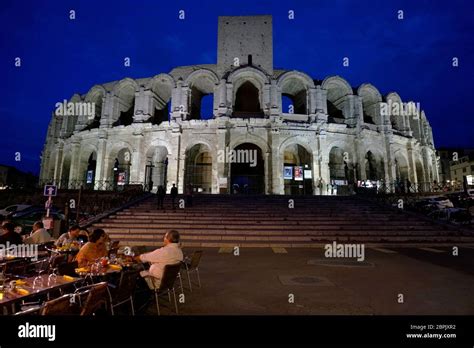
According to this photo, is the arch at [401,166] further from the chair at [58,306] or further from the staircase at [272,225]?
the chair at [58,306]

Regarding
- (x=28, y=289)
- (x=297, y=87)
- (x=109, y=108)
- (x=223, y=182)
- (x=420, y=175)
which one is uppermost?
(x=297, y=87)

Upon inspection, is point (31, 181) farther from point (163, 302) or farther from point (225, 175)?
point (163, 302)

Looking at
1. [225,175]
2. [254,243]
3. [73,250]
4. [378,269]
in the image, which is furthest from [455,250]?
[225,175]

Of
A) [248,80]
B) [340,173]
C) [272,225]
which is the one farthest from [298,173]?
[272,225]

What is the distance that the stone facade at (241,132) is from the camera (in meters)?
25.6

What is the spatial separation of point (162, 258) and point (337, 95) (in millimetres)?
30312

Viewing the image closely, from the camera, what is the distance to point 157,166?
28344 millimetres

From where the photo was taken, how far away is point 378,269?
741cm

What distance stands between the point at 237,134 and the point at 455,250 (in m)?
18.6

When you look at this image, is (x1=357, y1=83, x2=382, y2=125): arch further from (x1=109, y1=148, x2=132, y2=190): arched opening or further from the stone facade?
(x1=109, y1=148, x2=132, y2=190): arched opening

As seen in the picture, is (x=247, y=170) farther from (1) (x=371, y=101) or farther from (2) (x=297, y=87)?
(1) (x=371, y=101)

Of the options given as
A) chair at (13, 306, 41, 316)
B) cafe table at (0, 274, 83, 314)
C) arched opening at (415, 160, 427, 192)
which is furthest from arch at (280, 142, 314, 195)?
chair at (13, 306, 41, 316)

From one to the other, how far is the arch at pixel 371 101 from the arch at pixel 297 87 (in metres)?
5.72

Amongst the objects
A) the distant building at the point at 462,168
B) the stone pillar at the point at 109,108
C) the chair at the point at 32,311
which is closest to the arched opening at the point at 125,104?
the stone pillar at the point at 109,108
